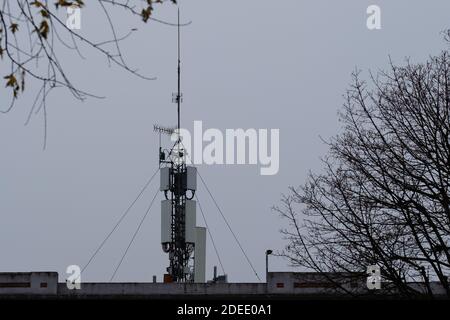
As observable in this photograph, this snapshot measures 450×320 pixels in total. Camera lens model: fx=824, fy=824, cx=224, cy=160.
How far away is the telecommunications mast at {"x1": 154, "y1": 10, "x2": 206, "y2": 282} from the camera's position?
4128 cm

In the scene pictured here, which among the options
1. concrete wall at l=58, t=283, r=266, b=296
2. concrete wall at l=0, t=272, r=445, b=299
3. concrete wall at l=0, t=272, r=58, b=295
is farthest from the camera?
concrete wall at l=0, t=272, r=58, b=295

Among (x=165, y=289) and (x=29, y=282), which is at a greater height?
(x=29, y=282)

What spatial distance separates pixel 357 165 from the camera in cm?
1584

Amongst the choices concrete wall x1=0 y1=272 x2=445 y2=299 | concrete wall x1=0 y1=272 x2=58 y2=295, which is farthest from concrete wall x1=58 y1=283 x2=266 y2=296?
concrete wall x1=0 y1=272 x2=58 y2=295

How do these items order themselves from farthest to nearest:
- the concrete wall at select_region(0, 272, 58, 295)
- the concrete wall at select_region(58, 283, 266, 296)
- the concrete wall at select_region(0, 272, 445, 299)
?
1. the concrete wall at select_region(0, 272, 58, 295)
2. the concrete wall at select_region(58, 283, 266, 296)
3. the concrete wall at select_region(0, 272, 445, 299)

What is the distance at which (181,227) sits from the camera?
4128 centimetres

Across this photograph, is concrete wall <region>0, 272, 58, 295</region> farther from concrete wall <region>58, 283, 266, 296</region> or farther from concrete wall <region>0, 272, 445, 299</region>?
concrete wall <region>58, 283, 266, 296</region>

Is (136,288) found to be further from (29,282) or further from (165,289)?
(29,282)

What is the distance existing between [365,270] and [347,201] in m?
1.34

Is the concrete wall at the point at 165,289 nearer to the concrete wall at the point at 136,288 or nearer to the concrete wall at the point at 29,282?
the concrete wall at the point at 136,288

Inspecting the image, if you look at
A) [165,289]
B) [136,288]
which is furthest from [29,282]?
[165,289]

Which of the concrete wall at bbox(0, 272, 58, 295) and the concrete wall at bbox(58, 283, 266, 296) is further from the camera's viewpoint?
the concrete wall at bbox(0, 272, 58, 295)

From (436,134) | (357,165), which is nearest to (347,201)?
(357,165)
